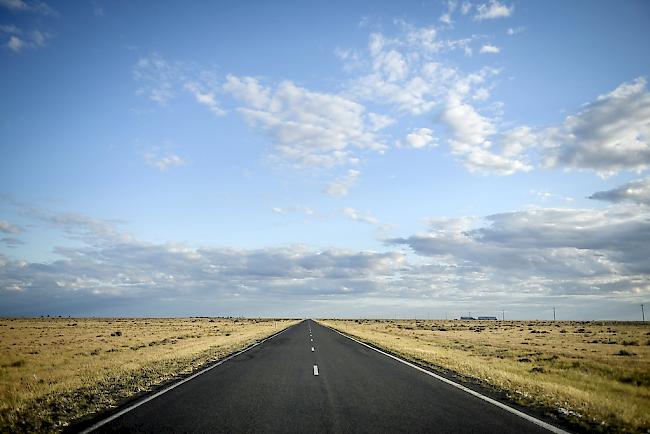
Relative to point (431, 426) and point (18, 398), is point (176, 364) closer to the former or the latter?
point (18, 398)

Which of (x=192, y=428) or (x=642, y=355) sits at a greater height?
(x=192, y=428)

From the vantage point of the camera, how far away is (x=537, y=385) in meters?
11.6

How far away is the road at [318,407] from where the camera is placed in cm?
704

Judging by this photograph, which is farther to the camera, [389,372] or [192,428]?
[389,372]

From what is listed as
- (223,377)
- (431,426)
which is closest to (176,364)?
(223,377)

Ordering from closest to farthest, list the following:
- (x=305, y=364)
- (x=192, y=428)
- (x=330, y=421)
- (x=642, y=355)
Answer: (x=192, y=428), (x=330, y=421), (x=305, y=364), (x=642, y=355)

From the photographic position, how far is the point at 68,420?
7777 mm

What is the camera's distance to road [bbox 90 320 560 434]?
7.04m

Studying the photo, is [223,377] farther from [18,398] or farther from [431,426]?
[431,426]

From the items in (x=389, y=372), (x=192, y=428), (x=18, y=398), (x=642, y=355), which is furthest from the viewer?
(x=642, y=355)

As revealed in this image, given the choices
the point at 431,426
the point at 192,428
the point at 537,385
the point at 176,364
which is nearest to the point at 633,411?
the point at 537,385

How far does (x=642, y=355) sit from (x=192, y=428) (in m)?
29.8

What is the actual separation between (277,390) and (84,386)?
5.63 m

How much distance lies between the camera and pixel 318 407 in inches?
341
